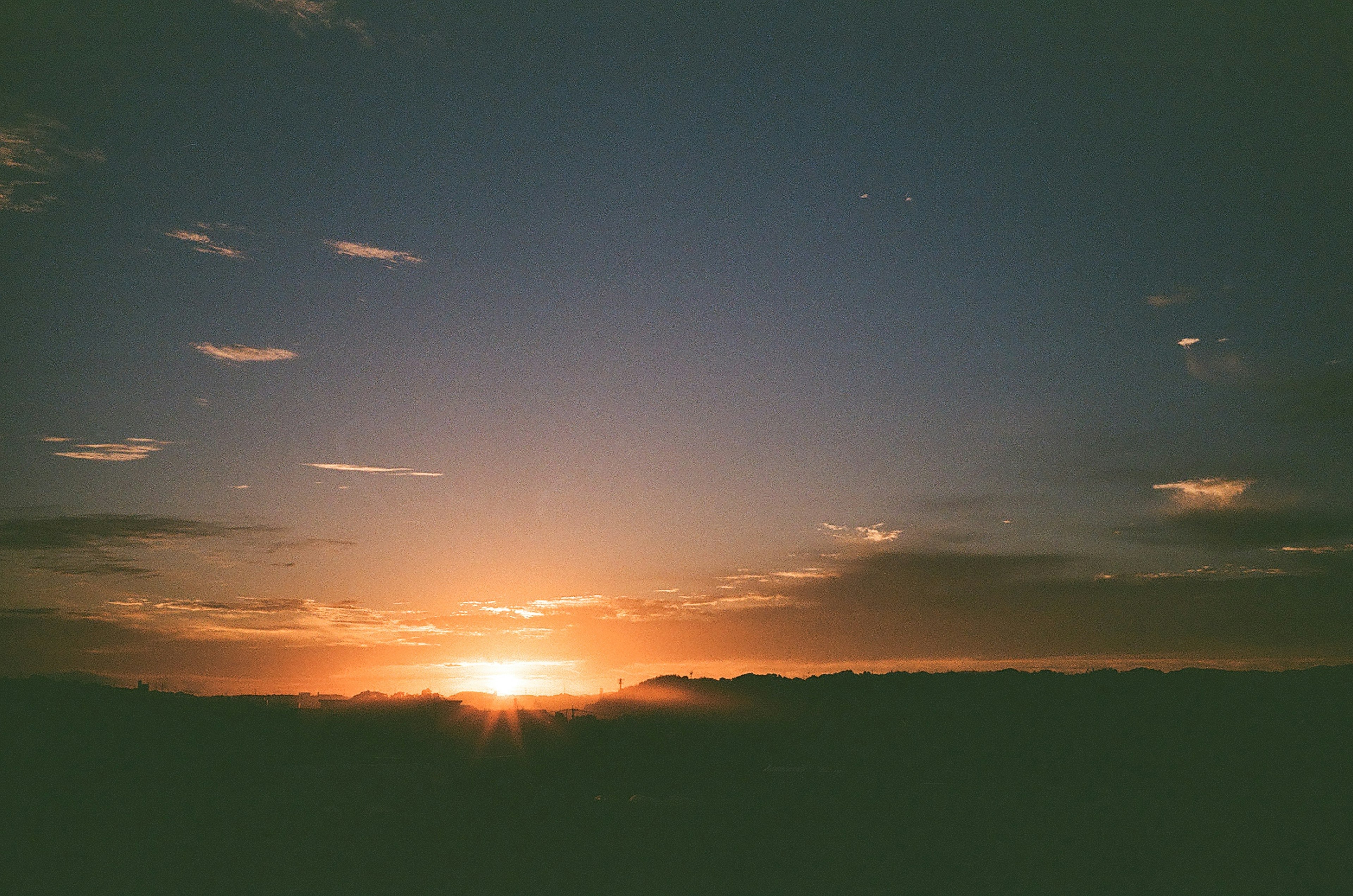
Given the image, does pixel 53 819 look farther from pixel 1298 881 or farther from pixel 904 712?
pixel 904 712

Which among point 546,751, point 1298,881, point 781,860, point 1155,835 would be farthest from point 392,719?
point 1298,881

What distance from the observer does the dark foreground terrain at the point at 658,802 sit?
72.7m

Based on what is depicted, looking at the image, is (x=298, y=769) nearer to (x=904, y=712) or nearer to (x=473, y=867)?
(x=473, y=867)

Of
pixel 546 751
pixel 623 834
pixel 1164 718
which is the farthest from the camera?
→ pixel 1164 718

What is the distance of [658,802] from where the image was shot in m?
94.9

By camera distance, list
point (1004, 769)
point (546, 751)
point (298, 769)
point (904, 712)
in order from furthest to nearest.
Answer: point (904, 712)
point (546, 751)
point (1004, 769)
point (298, 769)

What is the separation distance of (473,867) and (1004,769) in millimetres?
91898

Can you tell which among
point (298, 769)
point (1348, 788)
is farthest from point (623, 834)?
point (1348, 788)

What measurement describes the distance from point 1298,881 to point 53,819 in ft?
376

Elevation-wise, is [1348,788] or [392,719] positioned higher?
[392,719]

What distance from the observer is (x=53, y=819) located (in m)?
86.6

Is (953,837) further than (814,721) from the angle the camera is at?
No

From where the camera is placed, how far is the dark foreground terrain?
72.7 m

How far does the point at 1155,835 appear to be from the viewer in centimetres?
8850
